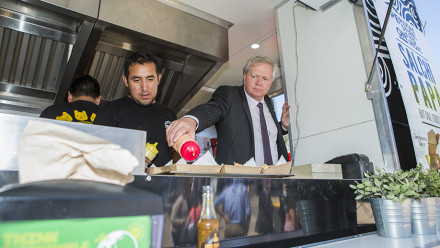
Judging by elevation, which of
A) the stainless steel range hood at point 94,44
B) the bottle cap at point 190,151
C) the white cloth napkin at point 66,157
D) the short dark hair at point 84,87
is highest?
the stainless steel range hood at point 94,44

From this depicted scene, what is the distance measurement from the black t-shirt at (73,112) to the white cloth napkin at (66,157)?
1618mm

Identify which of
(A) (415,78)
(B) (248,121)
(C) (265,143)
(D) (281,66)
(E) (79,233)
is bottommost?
(E) (79,233)

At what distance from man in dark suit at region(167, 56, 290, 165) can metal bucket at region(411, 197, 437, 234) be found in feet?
2.47

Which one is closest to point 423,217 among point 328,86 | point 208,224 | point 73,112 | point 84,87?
point 208,224

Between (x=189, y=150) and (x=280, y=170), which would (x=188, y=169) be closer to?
(x=189, y=150)

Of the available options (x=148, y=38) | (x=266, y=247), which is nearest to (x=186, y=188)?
(x=266, y=247)

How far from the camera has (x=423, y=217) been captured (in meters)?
1.06

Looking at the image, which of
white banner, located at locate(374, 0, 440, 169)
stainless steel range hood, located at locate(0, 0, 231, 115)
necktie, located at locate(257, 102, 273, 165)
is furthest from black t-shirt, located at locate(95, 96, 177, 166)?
white banner, located at locate(374, 0, 440, 169)

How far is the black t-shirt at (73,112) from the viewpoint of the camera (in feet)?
6.25

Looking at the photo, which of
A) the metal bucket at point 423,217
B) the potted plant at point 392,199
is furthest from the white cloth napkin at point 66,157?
the metal bucket at point 423,217

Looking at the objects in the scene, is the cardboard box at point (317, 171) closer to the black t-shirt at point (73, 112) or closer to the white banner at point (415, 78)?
the white banner at point (415, 78)

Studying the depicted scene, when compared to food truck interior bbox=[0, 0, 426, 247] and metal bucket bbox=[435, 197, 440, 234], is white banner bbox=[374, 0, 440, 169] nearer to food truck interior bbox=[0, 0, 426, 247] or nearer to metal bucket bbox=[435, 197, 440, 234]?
food truck interior bbox=[0, 0, 426, 247]

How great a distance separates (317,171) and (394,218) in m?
0.32

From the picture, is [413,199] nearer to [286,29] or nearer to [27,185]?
[27,185]
